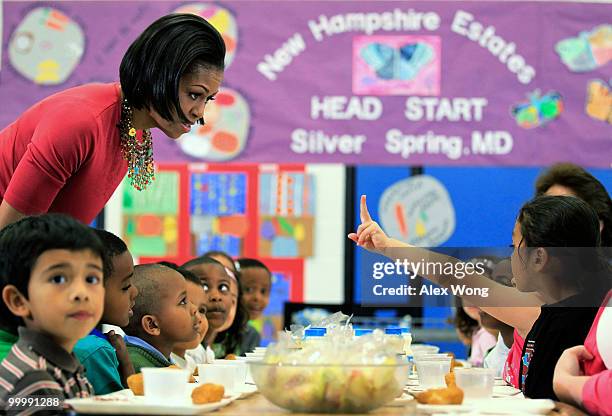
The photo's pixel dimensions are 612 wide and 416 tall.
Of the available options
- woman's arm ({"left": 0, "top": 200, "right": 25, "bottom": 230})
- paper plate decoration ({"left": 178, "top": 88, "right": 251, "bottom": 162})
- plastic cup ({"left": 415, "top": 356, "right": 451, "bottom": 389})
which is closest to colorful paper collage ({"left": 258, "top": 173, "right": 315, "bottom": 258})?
paper plate decoration ({"left": 178, "top": 88, "right": 251, "bottom": 162})

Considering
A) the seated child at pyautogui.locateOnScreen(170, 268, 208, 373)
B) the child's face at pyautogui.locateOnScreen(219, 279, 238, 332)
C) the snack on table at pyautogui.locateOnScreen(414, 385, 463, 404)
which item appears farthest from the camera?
the child's face at pyautogui.locateOnScreen(219, 279, 238, 332)

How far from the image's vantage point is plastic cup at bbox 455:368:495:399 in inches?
66.4

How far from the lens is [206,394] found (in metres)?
1.49

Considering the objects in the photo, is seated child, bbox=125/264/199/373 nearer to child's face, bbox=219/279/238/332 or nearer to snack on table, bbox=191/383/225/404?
child's face, bbox=219/279/238/332

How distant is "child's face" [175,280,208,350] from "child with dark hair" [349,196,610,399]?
1034 millimetres

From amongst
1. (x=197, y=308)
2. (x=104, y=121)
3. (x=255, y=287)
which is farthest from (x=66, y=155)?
(x=255, y=287)

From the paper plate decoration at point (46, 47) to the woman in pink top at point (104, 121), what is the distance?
2.35m

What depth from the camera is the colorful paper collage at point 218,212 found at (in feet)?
17.5

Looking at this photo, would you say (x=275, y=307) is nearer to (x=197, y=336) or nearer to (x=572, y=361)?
(x=197, y=336)

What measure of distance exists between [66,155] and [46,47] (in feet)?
8.64

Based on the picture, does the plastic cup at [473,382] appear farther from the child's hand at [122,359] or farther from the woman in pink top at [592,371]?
the child's hand at [122,359]

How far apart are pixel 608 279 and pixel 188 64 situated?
1115mm

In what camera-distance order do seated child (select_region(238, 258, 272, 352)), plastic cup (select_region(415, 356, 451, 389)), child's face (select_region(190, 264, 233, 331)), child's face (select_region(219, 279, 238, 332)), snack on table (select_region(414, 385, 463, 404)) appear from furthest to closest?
seated child (select_region(238, 258, 272, 352)) < child's face (select_region(219, 279, 238, 332)) < child's face (select_region(190, 264, 233, 331)) < plastic cup (select_region(415, 356, 451, 389)) < snack on table (select_region(414, 385, 463, 404))

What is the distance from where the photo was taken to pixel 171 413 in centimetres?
140
